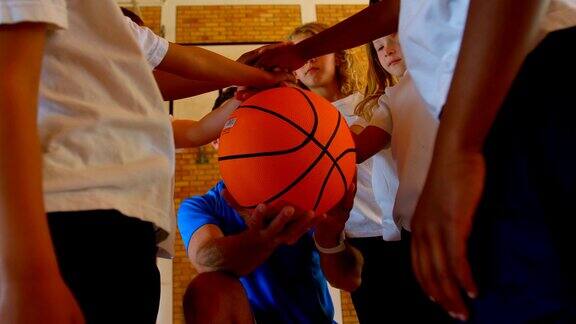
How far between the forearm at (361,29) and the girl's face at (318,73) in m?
0.83

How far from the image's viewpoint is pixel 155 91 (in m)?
0.88

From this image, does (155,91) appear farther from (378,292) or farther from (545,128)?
(378,292)

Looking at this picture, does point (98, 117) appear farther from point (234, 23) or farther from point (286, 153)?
point (234, 23)

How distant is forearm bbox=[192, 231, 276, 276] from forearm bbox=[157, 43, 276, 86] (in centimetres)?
41

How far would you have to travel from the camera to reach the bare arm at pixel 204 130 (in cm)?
168

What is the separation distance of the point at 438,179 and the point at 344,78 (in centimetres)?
190

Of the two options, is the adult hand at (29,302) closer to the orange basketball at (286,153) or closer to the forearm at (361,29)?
the orange basketball at (286,153)

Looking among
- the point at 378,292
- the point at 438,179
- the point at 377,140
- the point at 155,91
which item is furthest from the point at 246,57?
the point at 438,179

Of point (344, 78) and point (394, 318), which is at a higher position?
point (344, 78)

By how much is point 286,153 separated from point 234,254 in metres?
0.45

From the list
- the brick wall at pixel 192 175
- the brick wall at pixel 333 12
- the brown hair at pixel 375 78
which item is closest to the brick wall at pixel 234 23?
the brick wall at pixel 333 12

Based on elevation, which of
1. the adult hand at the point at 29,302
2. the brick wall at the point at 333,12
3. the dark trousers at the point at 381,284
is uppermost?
the brick wall at the point at 333,12

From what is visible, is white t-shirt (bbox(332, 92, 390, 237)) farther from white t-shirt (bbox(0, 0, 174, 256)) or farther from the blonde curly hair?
white t-shirt (bbox(0, 0, 174, 256))

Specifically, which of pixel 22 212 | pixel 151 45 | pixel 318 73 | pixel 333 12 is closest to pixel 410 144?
pixel 151 45
